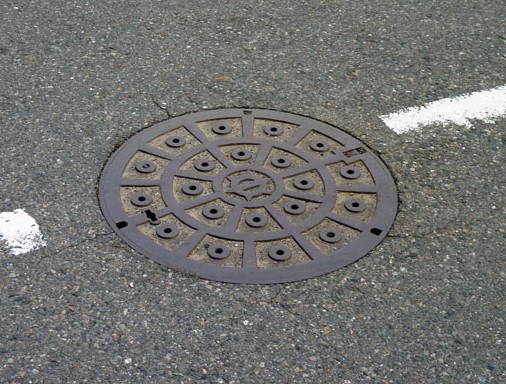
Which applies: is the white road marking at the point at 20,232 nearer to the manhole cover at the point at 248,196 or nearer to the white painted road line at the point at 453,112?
the manhole cover at the point at 248,196

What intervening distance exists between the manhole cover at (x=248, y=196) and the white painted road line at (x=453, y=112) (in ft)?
0.96

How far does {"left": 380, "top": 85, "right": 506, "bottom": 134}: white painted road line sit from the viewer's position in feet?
13.8

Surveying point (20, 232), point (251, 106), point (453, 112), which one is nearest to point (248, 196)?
point (251, 106)

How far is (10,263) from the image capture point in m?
3.33

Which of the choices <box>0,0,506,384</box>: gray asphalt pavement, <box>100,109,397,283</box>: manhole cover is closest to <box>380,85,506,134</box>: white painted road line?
<box>0,0,506,384</box>: gray asphalt pavement

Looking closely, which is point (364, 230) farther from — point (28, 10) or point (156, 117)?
point (28, 10)

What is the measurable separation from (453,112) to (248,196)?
121 centimetres

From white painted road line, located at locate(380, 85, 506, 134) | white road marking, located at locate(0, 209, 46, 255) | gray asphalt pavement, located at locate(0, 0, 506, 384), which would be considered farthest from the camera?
white painted road line, located at locate(380, 85, 506, 134)

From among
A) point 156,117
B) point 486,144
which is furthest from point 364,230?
point 156,117

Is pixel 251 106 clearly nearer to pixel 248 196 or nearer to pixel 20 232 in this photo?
pixel 248 196

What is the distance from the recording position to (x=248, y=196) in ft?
12.2

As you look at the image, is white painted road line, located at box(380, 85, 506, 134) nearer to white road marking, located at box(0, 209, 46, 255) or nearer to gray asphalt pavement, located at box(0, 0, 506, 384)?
gray asphalt pavement, located at box(0, 0, 506, 384)

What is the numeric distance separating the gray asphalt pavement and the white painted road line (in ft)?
0.21

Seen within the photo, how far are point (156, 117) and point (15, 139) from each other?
643 mm
